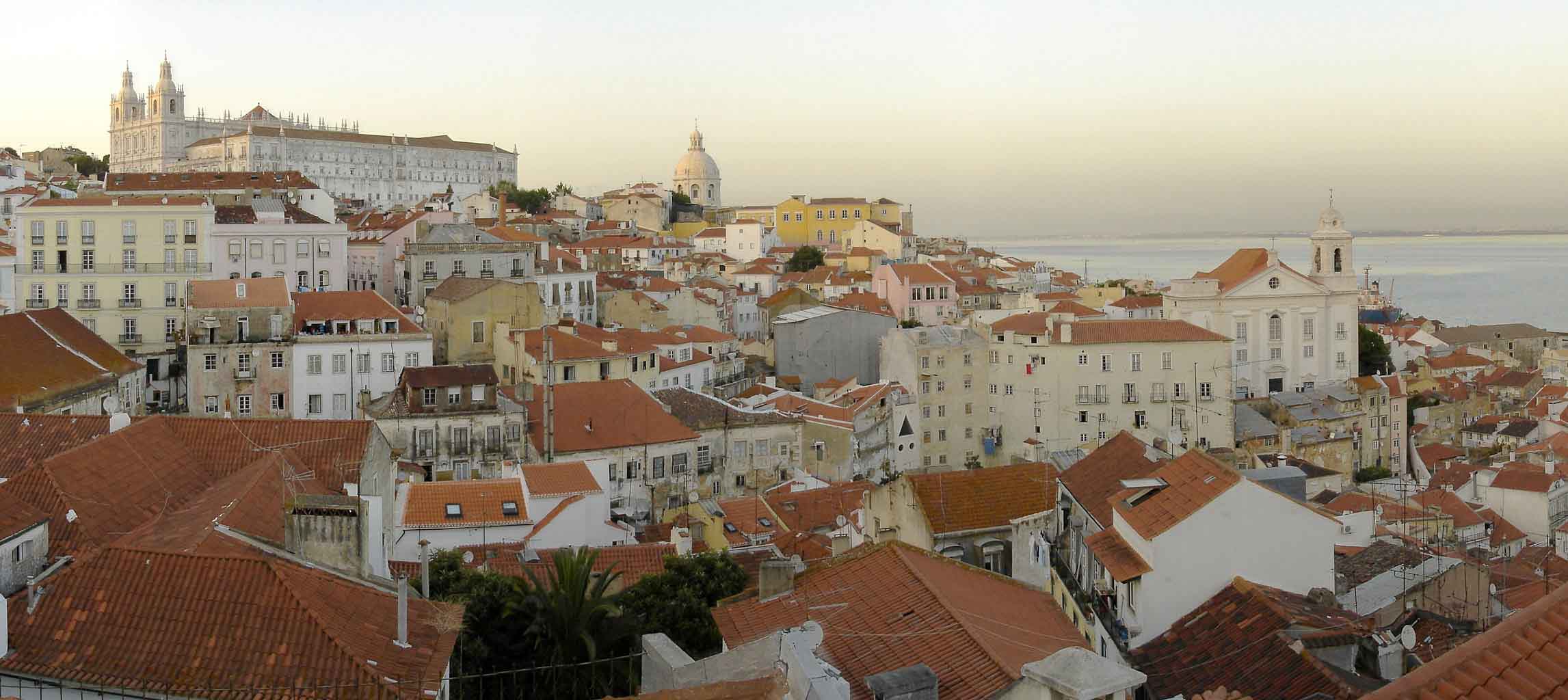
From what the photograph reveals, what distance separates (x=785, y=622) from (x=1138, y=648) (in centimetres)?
361

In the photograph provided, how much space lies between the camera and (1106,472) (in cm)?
1573

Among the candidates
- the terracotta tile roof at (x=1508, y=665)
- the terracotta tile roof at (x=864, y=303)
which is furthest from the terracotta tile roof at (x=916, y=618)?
the terracotta tile roof at (x=864, y=303)

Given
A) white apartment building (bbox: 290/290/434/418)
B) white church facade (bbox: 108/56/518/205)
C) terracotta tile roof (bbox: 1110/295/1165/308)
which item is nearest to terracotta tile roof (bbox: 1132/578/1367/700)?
white apartment building (bbox: 290/290/434/418)

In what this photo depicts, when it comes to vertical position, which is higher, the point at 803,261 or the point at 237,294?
the point at 803,261

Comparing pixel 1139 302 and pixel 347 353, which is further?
pixel 1139 302

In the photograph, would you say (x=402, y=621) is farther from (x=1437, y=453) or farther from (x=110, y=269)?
(x=1437, y=453)

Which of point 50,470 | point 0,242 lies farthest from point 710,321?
point 50,470

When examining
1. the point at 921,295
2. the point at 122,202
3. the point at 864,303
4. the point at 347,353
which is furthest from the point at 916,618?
the point at 921,295

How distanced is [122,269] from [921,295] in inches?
1217

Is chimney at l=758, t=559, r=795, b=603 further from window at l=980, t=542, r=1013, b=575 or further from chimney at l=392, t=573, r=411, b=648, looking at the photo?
window at l=980, t=542, r=1013, b=575

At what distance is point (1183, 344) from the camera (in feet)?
132

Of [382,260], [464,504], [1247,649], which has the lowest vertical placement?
[464,504]

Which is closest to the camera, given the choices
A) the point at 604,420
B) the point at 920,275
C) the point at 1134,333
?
the point at 604,420

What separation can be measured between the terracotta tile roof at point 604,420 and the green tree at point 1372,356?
104 ft
